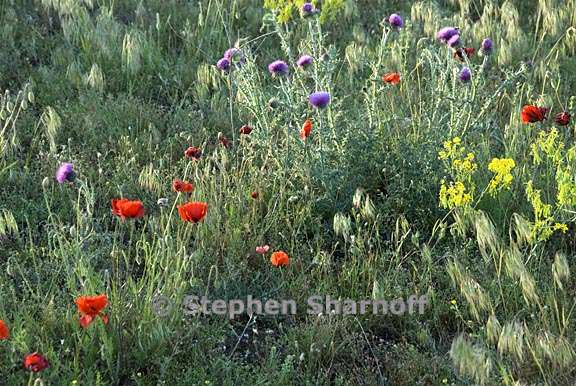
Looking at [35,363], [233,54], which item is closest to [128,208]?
[35,363]

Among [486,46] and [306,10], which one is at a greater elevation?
[306,10]

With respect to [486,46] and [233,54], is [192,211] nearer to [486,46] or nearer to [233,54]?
[233,54]

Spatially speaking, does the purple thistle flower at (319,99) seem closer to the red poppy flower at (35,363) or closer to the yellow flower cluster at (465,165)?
the yellow flower cluster at (465,165)

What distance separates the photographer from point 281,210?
11.3 feet

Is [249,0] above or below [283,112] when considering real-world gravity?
above

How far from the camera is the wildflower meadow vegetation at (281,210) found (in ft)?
8.84

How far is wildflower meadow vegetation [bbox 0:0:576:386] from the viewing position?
8.84 feet

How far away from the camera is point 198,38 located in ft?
16.4

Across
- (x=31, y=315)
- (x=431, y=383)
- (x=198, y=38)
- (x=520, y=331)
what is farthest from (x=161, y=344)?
(x=198, y=38)

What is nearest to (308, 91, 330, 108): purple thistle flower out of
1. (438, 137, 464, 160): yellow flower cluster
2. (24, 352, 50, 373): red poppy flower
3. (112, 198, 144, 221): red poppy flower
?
(438, 137, 464, 160): yellow flower cluster

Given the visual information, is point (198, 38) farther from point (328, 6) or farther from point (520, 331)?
point (520, 331)

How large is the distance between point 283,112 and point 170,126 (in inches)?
33.0

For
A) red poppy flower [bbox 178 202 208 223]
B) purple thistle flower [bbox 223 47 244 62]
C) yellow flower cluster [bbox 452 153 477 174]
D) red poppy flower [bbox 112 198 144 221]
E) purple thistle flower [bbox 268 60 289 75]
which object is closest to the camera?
red poppy flower [bbox 112 198 144 221]

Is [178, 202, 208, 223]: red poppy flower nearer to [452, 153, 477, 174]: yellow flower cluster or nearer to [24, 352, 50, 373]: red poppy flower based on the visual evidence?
[24, 352, 50, 373]: red poppy flower
